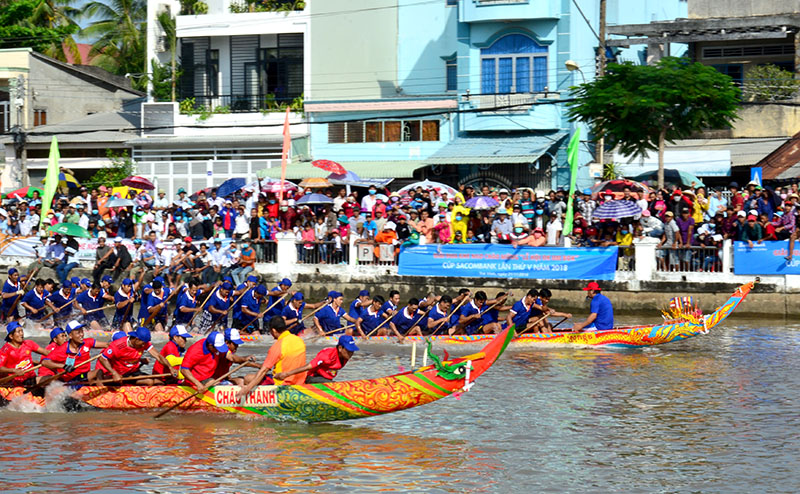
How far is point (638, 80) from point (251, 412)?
57.3 ft

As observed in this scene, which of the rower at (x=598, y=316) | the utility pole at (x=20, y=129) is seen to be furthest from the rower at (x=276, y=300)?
the utility pole at (x=20, y=129)

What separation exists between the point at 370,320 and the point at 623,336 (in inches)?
190

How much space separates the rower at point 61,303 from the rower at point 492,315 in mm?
8656

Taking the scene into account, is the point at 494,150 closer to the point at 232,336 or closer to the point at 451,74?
the point at 451,74

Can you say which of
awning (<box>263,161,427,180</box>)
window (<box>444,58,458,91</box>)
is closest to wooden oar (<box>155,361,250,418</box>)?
awning (<box>263,161,427,180</box>)

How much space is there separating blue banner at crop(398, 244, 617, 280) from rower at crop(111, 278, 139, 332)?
795cm

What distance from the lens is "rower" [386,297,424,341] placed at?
2088 centimetres

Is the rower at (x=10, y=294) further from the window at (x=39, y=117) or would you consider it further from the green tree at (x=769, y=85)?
the green tree at (x=769, y=85)

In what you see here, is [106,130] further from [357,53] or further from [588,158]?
[588,158]

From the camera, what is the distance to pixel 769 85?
116 feet

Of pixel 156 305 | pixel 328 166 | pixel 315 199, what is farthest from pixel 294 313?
pixel 328 166

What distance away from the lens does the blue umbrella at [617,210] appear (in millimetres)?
25000

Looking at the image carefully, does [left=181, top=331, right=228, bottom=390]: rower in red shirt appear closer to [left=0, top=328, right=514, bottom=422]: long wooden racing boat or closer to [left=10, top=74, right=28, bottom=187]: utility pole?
[left=0, top=328, right=514, bottom=422]: long wooden racing boat

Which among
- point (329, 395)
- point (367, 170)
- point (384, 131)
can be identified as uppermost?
point (384, 131)
